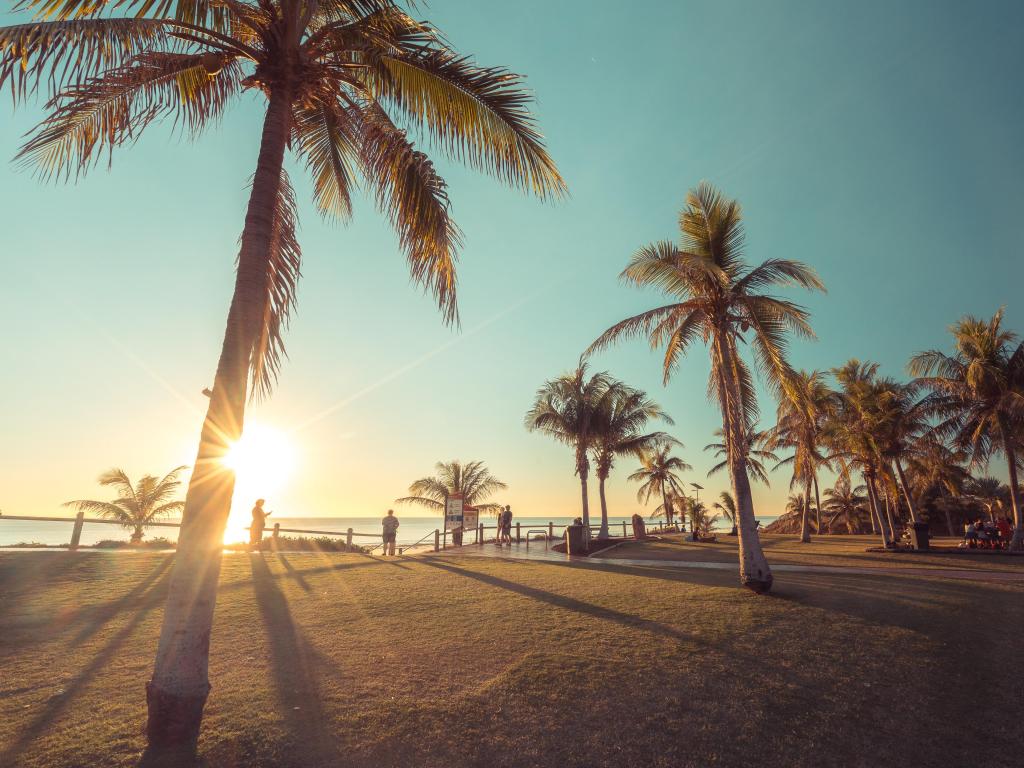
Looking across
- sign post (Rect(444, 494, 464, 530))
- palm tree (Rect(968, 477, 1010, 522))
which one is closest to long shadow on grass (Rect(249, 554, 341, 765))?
sign post (Rect(444, 494, 464, 530))

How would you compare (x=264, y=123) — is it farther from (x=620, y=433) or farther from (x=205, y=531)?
(x=620, y=433)

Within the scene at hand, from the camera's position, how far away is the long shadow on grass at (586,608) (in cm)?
659

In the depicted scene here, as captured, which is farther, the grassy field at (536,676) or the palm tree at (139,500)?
the palm tree at (139,500)

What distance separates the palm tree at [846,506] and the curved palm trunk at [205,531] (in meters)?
48.0

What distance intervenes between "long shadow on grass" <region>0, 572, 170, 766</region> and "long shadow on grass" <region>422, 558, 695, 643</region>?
6048mm

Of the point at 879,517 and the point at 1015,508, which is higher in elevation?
the point at 1015,508

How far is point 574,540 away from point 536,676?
14.0m

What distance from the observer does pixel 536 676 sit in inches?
199

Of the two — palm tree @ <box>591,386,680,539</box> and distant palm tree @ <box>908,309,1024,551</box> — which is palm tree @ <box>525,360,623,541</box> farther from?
distant palm tree @ <box>908,309,1024,551</box>

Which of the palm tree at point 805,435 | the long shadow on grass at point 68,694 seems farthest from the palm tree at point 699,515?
the long shadow on grass at point 68,694

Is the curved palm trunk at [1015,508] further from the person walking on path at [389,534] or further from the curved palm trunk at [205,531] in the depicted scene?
the curved palm trunk at [205,531]

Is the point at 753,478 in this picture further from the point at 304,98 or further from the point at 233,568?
the point at 304,98

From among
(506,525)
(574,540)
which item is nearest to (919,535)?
(574,540)

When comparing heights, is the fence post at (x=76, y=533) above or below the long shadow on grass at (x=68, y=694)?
above
